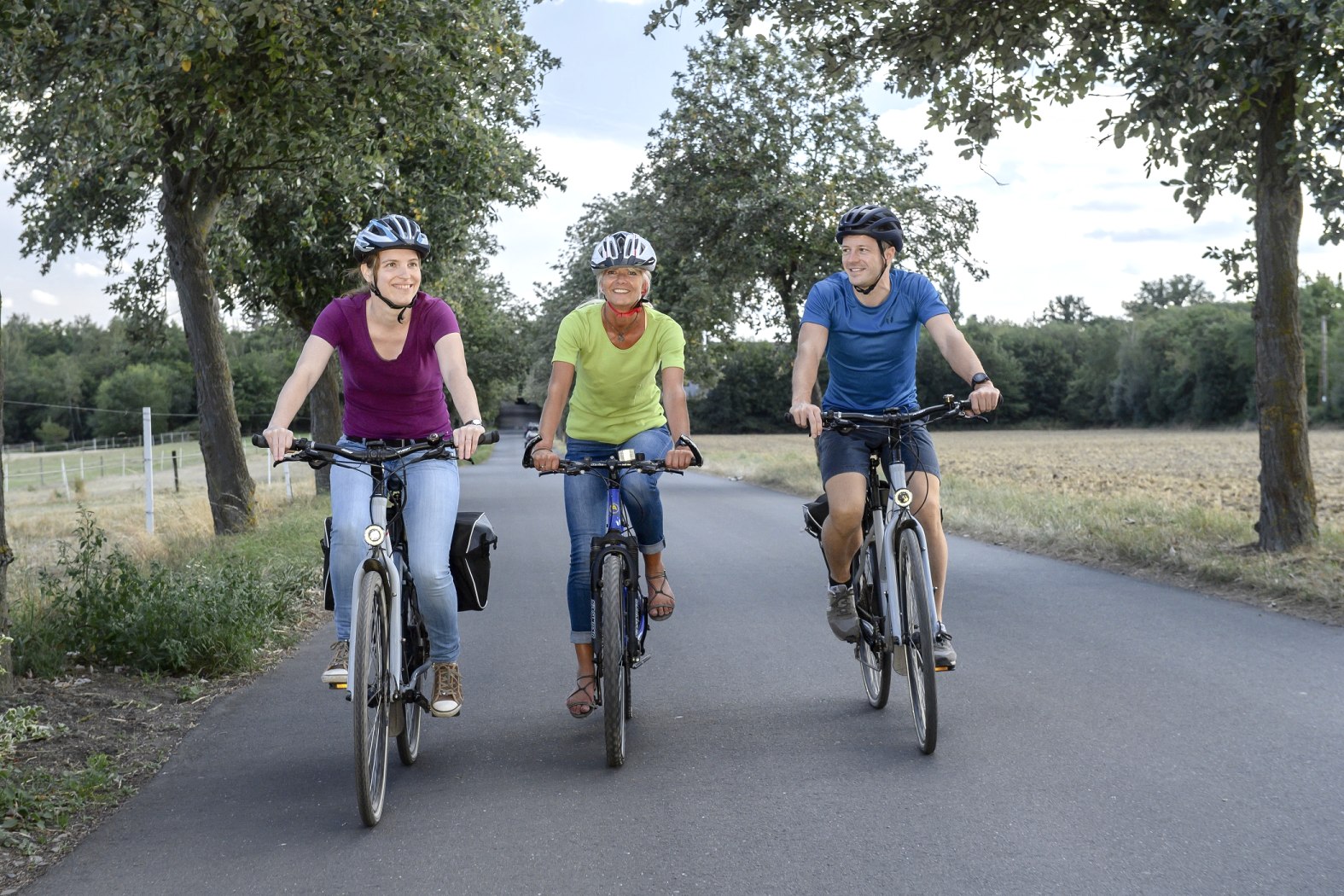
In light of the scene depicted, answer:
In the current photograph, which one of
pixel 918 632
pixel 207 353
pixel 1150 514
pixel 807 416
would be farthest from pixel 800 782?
pixel 207 353

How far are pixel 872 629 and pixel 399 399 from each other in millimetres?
2189

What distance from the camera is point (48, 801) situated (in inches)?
179

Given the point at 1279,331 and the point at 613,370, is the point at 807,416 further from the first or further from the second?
the point at 1279,331

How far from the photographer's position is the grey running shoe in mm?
4922

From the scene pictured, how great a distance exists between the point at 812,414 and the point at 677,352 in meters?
0.70

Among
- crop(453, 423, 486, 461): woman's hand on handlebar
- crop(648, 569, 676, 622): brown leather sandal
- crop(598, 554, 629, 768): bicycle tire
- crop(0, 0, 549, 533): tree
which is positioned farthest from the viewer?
crop(0, 0, 549, 533): tree

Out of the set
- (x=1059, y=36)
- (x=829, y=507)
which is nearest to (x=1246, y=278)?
(x=1059, y=36)

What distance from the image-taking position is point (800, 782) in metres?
4.58

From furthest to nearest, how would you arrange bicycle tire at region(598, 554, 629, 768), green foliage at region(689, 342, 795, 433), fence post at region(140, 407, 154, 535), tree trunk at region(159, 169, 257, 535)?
green foliage at region(689, 342, 795, 433) → fence post at region(140, 407, 154, 535) → tree trunk at region(159, 169, 257, 535) → bicycle tire at region(598, 554, 629, 768)

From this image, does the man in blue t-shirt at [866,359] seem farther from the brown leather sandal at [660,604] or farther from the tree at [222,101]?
the tree at [222,101]

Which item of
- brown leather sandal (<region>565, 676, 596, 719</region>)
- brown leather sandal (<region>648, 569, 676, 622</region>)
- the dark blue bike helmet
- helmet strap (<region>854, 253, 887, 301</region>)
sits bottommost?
brown leather sandal (<region>565, 676, 596, 719</region>)

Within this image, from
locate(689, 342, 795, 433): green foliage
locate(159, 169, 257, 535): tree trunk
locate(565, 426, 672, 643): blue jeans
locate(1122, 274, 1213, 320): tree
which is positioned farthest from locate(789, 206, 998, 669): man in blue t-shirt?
locate(1122, 274, 1213, 320): tree

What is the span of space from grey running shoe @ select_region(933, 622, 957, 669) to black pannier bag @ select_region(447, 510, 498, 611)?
1.76m

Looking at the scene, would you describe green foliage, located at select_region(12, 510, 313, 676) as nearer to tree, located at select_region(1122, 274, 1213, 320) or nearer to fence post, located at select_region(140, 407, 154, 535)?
fence post, located at select_region(140, 407, 154, 535)
